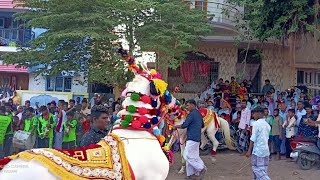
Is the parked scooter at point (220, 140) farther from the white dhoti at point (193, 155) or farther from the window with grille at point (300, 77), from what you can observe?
the window with grille at point (300, 77)

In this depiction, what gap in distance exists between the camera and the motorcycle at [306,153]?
38.9 ft

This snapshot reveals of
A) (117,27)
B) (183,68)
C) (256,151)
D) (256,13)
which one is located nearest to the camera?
(256,151)

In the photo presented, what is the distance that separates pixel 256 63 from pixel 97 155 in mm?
14078

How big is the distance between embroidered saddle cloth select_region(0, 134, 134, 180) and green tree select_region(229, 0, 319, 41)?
6.89m

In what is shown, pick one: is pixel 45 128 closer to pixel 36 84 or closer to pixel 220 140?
pixel 220 140

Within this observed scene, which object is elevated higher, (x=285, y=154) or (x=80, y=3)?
(x=80, y=3)

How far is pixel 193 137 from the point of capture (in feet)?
35.9

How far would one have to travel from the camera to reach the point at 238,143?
1498 cm

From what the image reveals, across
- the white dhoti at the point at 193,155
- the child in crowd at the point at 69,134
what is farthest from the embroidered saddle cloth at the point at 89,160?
the child in crowd at the point at 69,134

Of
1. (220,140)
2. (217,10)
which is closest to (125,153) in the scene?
(220,140)

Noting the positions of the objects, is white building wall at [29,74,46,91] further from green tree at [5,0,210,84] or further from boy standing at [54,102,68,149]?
boy standing at [54,102,68,149]

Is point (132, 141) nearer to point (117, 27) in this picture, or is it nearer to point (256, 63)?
point (117, 27)

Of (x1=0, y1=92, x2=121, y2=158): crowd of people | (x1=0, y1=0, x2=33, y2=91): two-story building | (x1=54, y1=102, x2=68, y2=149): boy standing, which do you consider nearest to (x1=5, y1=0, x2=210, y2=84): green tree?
(x1=54, y1=102, x2=68, y2=149): boy standing

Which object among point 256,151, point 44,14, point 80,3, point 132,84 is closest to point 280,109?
point 256,151
